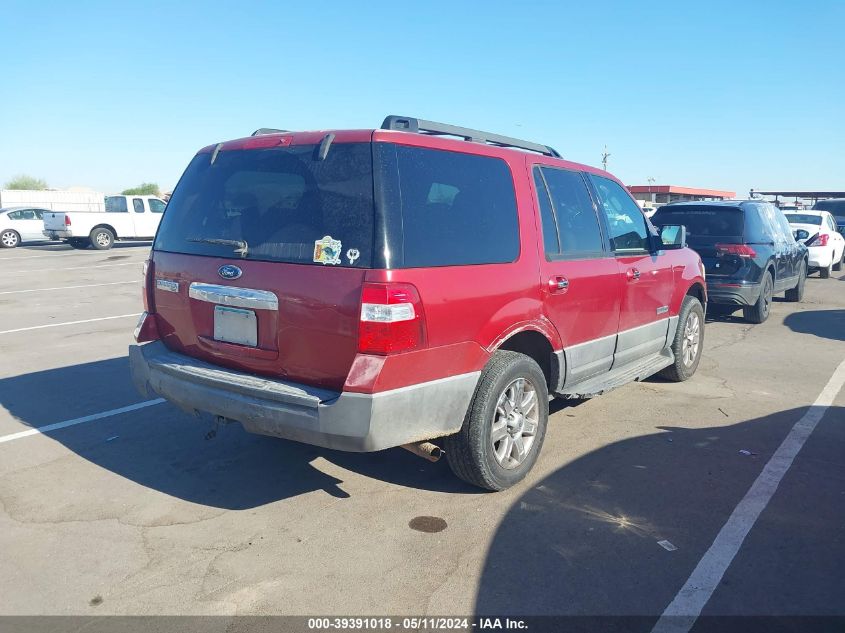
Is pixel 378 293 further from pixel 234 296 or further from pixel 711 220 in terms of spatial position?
pixel 711 220

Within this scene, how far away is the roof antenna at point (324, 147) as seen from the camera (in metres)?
3.55

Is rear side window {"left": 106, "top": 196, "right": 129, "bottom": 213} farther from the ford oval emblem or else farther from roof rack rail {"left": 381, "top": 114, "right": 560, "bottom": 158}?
the ford oval emblem

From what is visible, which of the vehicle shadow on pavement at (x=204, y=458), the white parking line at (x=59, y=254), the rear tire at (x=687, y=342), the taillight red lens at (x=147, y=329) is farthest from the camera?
the white parking line at (x=59, y=254)

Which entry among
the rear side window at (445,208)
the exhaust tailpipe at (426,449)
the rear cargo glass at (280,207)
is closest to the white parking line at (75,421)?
the rear cargo glass at (280,207)

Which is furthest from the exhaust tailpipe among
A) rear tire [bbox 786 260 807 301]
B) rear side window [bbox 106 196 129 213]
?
rear side window [bbox 106 196 129 213]

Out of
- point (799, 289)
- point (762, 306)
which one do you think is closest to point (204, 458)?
point (762, 306)

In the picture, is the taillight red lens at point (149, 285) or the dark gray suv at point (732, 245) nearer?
the taillight red lens at point (149, 285)

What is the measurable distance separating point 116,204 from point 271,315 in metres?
23.5

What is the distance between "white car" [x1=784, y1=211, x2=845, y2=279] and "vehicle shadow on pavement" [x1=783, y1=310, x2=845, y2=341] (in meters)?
4.52

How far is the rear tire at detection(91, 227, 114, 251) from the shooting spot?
2345 centimetres

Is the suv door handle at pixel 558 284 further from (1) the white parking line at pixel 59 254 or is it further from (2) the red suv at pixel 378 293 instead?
(1) the white parking line at pixel 59 254

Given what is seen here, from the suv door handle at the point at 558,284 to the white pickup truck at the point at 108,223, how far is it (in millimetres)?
20846

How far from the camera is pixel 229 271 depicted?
373 centimetres

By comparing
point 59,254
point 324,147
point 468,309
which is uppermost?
point 324,147
